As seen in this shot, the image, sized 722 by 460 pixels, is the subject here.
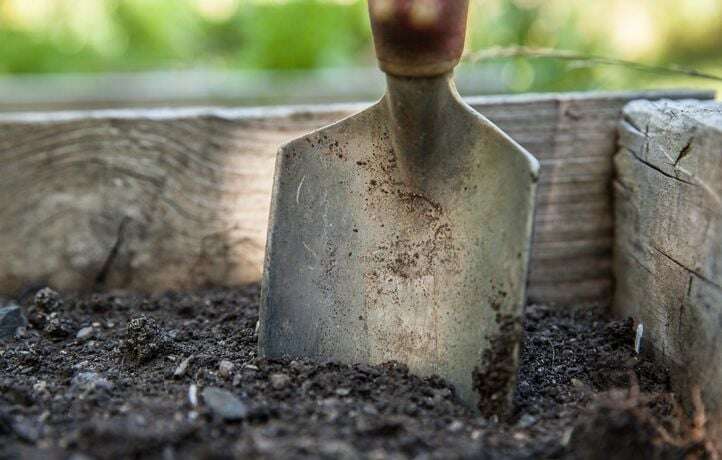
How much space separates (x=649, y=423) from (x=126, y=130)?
1314 millimetres

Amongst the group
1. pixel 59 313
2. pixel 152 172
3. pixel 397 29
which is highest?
pixel 397 29

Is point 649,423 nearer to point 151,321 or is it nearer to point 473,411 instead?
point 473,411

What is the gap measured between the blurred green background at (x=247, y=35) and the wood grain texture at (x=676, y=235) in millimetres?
1927

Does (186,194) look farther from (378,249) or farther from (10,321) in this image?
(378,249)

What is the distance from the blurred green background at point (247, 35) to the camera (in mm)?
4148

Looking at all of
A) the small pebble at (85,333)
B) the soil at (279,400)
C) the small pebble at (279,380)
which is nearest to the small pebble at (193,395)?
the soil at (279,400)

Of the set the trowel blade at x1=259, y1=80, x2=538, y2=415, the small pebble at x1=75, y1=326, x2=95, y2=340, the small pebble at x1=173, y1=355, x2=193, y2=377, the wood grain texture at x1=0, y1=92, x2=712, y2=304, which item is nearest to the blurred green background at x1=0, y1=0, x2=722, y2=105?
the wood grain texture at x1=0, y1=92, x2=712, y2=304

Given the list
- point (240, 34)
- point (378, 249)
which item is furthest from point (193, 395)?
point (240, 34)

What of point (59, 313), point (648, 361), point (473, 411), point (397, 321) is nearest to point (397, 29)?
point (397, 321)

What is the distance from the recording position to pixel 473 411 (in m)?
1.48

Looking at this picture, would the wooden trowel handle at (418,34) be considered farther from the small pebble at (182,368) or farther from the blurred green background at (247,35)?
the blurred green background at (247,35)

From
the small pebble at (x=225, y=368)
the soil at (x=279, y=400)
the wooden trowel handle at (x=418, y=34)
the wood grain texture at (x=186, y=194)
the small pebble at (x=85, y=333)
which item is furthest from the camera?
the wood grain texture at (x=186, y=194)

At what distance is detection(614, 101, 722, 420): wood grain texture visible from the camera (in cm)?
148

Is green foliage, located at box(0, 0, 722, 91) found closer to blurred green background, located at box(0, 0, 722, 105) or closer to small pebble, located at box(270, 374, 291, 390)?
blurred green background, located at box(0, 0, 722, 105)
